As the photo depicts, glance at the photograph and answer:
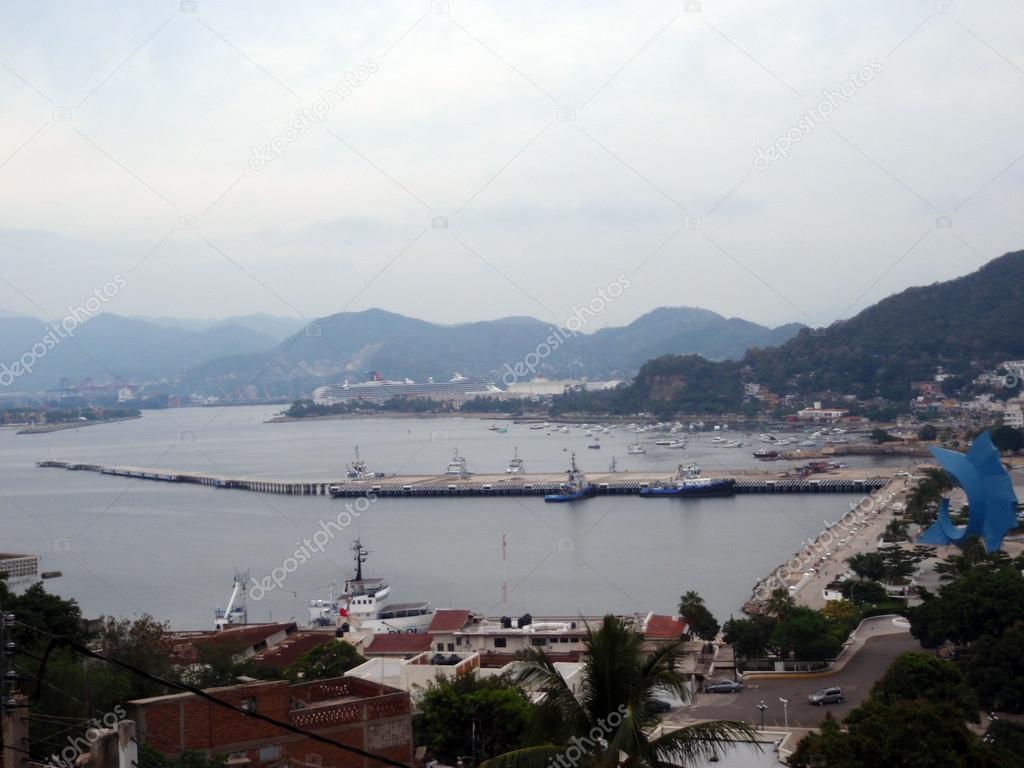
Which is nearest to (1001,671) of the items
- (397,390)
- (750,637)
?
(750,637)

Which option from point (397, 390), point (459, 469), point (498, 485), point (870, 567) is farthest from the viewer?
point (397, 390)

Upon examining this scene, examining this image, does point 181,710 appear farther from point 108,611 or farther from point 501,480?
point 501,480

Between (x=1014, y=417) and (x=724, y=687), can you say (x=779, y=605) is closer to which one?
(x=724, y=687)

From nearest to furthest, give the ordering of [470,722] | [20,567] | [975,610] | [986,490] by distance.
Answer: [470,722] < [975,610] < [20,567] < [986,490]

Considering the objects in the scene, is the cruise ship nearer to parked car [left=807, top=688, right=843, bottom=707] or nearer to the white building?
the white building

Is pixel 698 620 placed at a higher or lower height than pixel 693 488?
lower

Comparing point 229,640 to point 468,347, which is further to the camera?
point 468,347

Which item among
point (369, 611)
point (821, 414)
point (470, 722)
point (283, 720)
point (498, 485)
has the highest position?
point (821, 414)

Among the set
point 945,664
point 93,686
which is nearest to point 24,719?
point 93,686
